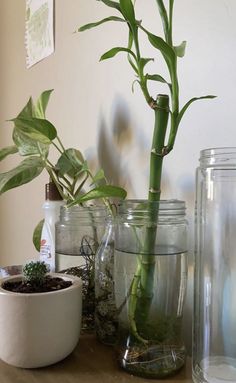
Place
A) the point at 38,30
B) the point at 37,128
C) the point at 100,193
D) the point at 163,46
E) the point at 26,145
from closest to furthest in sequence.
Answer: the point at 163,46 < the point at 100,193 < the point at 37,128 < the point at 26,145 < the point at 38,30

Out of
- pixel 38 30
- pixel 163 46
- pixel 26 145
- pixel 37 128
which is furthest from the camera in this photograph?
pixel 38 30

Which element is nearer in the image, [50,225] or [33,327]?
[33,327]

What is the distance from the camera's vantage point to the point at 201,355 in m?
0.54

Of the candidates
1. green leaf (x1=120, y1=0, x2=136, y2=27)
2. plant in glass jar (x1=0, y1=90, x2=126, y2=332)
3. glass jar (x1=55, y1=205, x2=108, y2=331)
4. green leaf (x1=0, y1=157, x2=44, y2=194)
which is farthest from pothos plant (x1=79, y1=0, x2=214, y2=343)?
green leaf (x1=0, y1=157, x2=44, y2=194)

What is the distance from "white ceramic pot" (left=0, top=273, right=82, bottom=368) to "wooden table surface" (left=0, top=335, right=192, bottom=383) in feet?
0.04

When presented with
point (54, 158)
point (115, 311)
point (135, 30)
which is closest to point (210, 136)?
point (135, 30)

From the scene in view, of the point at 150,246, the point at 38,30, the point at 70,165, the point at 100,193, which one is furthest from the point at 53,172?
the point at 38,30

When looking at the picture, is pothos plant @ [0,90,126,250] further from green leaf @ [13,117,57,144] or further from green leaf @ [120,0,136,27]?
green leaf @ [120,0,136,27]

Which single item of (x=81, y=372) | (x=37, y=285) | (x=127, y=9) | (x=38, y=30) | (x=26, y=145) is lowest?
(x=81, y=372)

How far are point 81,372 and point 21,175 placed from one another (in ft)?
1.22

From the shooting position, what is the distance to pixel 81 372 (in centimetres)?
55

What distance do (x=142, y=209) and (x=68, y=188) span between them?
32 cm

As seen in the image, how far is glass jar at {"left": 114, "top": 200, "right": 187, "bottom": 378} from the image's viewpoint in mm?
540

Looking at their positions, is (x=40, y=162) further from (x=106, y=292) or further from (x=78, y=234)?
(x=106, y=292)
